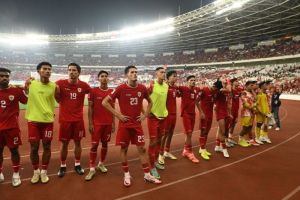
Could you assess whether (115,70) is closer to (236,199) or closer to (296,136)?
(296,136)

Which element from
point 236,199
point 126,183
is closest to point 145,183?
point 126,183

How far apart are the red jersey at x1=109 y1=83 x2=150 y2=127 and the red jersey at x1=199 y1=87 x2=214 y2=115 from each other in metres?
2.57

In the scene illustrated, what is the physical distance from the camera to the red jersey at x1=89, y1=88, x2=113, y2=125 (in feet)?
18.7

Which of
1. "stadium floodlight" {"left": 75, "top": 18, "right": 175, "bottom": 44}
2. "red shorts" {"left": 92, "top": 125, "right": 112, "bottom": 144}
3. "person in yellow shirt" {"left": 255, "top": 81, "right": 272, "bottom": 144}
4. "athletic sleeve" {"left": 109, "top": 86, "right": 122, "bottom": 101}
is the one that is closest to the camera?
"athletic sleeve" {"left": 109, "top": 86, "right": 122, "bottom": 101}

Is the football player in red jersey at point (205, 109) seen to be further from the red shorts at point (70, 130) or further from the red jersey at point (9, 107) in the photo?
the red jersey at point (9, 107)

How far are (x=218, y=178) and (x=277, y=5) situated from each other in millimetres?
25998

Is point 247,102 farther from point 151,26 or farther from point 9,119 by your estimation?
point 151,26

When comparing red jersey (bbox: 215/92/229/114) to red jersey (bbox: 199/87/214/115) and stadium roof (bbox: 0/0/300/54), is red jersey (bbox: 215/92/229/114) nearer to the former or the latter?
red jersey (bbox: 199/87/214/115)

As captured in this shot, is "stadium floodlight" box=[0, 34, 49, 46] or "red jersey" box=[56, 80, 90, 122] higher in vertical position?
"stadium floodlight" box=[0, 34, 49, 46]

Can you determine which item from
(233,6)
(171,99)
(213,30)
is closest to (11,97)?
(171,99)

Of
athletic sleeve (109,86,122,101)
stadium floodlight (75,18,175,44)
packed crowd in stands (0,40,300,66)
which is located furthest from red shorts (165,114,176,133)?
stadium floodlight (75,18,175,44)

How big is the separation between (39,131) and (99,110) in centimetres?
124

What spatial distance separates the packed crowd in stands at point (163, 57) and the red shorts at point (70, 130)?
112 feet

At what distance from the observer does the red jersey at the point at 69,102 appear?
540 centimetres
